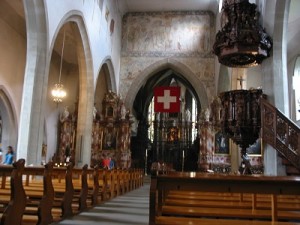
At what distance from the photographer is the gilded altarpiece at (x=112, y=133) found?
57.2 feet

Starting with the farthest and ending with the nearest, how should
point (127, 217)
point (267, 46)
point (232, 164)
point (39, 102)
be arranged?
point (232, 164) → point (39, 102) → point (267, 46) → point (127, 217)

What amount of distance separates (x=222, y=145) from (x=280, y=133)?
10.1m

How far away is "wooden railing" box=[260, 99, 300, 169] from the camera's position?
698cm

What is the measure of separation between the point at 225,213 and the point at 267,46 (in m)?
6.15

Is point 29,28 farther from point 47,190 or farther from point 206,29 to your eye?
point 206,29

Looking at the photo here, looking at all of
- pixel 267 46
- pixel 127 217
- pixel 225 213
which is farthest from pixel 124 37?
pixel 225 213

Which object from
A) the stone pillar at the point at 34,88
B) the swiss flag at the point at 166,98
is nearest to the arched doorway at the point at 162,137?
the swiss flag at the point at 166,98

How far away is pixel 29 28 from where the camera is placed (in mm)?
9781

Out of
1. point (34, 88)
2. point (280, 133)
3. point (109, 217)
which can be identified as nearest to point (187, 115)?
point (34, 88)

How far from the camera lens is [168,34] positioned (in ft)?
65.4

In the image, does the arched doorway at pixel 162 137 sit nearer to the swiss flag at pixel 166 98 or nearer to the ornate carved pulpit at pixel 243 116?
the swiss flag at pixel 166 98

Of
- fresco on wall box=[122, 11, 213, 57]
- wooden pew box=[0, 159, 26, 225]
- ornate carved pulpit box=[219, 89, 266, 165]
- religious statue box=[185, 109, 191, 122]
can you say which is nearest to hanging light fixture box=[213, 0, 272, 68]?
ornate carved pulpit box=[219, 89, 266, 165]

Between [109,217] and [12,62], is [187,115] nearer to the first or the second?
[12,62]

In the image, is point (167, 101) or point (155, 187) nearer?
point (155, 187)
